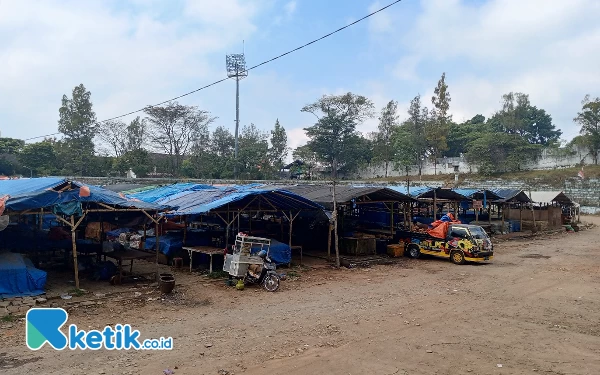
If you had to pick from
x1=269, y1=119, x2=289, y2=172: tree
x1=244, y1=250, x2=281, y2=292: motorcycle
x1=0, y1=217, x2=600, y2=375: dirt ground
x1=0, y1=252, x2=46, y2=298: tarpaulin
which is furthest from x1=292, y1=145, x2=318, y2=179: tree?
x1=0, y1=252, x2=46, y2=298: tarpaulin

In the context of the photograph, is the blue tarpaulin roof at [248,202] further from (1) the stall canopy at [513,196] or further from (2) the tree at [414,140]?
(2) the tree at [414,140]

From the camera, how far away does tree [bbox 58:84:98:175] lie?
1607 inches

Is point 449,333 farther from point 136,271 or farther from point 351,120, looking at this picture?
point 351,120

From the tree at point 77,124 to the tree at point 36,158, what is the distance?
1739mm

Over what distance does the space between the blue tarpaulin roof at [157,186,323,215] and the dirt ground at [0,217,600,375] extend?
2.52m

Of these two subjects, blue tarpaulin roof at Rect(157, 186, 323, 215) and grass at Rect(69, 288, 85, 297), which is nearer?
grass at Rect(69, 288, 85, 297)

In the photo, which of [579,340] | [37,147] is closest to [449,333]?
[579,340]

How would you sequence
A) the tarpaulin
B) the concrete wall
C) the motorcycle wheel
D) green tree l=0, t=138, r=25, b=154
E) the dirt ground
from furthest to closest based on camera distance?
the concrete wall
green tree l=0, t=138, r=25, b=154
the motorcycle wheel
the tarpaulin
the dirt ground

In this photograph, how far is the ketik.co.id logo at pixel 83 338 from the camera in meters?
7.28

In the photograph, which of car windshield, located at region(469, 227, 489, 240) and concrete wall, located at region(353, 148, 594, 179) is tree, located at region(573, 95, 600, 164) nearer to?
concrete wall, located at region(353, 148, 594, 179)

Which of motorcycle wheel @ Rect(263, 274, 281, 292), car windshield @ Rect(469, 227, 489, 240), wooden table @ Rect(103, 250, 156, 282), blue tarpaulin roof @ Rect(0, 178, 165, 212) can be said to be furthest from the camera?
car windshield @ Rect(469, 227, 489, 240)

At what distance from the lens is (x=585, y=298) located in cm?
1104

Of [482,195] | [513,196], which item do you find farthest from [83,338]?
[513,196]

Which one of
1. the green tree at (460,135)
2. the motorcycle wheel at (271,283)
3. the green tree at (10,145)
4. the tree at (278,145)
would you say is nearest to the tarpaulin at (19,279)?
the motorcycle wheel at (271,283)
